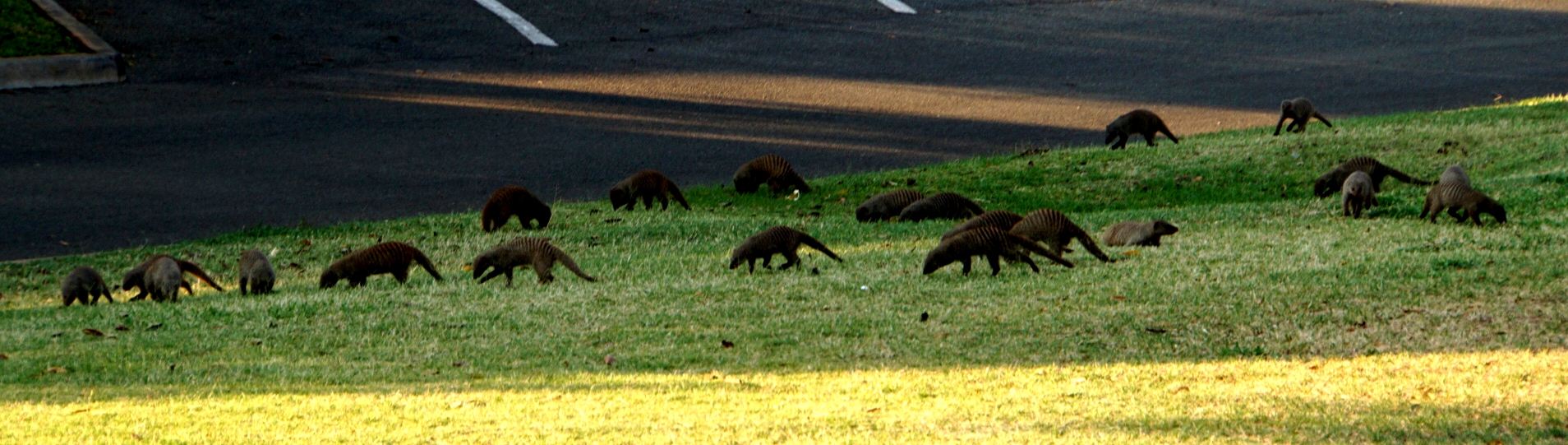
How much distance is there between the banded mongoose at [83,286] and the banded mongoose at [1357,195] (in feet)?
28.9

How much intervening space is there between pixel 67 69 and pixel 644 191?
813cm

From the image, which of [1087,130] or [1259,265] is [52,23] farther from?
[1259,265]

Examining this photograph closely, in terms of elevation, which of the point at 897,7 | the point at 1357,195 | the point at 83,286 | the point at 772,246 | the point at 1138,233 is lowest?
the point at 83,286

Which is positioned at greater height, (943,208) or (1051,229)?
(1051,229)

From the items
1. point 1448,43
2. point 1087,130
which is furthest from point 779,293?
point 1448,43

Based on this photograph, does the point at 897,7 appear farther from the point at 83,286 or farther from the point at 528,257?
the point at 83,286

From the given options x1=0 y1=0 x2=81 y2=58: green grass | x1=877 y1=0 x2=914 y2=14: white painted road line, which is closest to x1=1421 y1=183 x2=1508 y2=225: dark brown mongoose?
x1=877 y1=0 x2=914 y2=14: white painted road line

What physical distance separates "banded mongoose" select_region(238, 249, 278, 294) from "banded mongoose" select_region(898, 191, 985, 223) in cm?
502

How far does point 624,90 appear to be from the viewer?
17.8 meters

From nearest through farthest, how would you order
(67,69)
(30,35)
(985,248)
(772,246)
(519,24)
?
(985,248) < (772,246) < (67,69) < (30,35) < (519,24)

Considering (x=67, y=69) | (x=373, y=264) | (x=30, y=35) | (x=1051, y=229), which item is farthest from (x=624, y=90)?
(x=1051, y=229)

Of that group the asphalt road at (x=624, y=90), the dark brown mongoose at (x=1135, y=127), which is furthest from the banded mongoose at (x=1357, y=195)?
the asphalt road at (x=624, y=90)

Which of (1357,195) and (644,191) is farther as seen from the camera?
(644,191)

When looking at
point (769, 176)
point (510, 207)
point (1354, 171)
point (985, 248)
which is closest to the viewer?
point (985, 248)
